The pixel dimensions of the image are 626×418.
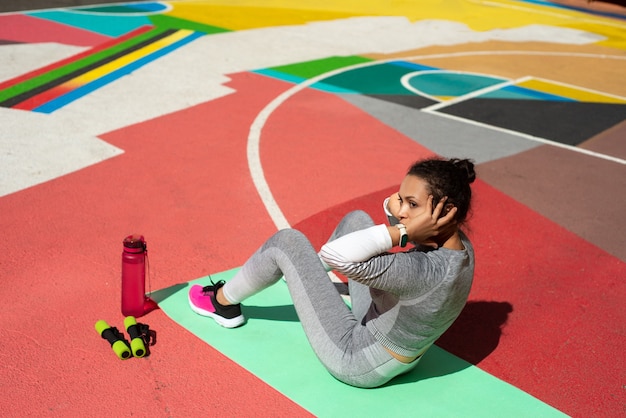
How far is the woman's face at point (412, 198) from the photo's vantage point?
12.0 feet

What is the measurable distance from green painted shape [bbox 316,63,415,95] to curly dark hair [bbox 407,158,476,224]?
22.2 ft

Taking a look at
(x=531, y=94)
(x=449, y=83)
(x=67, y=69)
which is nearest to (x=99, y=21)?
(x=67, y=69)

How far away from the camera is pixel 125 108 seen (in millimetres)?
8797

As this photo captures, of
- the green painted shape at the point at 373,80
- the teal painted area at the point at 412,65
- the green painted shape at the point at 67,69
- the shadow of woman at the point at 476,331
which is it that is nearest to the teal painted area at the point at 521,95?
the green painted shape at the point at 373,80

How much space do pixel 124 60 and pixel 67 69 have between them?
0.99 meters

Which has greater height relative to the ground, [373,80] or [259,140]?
[373,80]

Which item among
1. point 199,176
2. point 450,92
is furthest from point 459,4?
point 199,176

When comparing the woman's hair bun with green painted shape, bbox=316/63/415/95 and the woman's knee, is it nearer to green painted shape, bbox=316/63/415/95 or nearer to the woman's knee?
the woman's knee

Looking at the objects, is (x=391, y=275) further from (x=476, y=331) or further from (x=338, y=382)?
(x=476, y=331)

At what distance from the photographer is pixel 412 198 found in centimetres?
369

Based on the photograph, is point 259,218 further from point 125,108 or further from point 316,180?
point 125,108

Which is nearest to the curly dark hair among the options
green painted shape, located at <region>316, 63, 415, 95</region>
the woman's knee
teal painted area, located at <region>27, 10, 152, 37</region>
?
the woman's knee

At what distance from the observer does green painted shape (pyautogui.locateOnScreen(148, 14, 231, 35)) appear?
13289 millimetres

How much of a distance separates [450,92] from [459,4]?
8731mm
